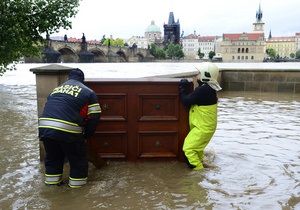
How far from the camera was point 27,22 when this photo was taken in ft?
37.2

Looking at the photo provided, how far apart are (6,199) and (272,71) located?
13454 mm

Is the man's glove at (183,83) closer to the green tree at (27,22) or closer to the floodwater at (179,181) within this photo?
the floodwater at (179,181)

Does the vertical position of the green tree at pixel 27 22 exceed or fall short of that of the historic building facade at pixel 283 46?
it falls short

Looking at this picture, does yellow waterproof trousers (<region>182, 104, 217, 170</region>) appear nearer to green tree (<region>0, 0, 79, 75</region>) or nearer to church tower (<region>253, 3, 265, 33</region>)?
green tree (<region>0, 0, 79, 75</region>)

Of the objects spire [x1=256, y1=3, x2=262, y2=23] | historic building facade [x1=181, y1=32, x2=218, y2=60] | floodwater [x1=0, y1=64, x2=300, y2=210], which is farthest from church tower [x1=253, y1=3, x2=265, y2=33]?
floodwater [x1=0, y1=64, x2=300, y2=210]

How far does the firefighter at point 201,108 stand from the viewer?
168 inches

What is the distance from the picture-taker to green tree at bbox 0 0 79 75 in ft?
35.9

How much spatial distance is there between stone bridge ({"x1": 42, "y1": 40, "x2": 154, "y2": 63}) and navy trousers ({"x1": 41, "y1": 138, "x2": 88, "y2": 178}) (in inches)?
2698

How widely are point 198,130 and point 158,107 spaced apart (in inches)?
23.2

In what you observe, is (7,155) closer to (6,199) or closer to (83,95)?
(6,199)

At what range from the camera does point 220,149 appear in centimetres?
564

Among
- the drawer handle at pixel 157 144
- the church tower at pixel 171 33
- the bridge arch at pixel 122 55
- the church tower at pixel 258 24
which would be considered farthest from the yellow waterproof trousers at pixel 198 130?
the church tower at pixel 258 24

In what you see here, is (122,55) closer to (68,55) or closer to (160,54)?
(68,55)

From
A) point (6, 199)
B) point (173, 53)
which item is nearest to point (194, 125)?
point (6, 199)
